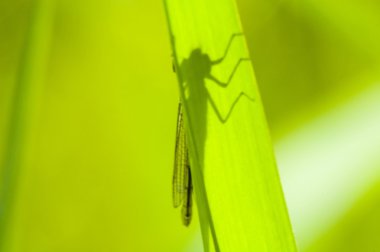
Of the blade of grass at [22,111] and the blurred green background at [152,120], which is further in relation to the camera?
the blurred green background at [152,120]

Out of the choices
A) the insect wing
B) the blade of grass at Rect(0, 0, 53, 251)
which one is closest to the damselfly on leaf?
the insect wing

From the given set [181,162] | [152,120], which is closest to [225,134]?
[181,162]

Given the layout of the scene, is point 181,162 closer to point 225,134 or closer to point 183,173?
point 183,173

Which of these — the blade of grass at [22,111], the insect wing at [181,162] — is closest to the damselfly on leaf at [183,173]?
the insect wing at [181,162]

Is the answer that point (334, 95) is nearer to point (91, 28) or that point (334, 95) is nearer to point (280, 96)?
point (280, 96)

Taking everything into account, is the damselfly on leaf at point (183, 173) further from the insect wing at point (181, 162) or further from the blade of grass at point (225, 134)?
the blade of grass at point (225, 134)
